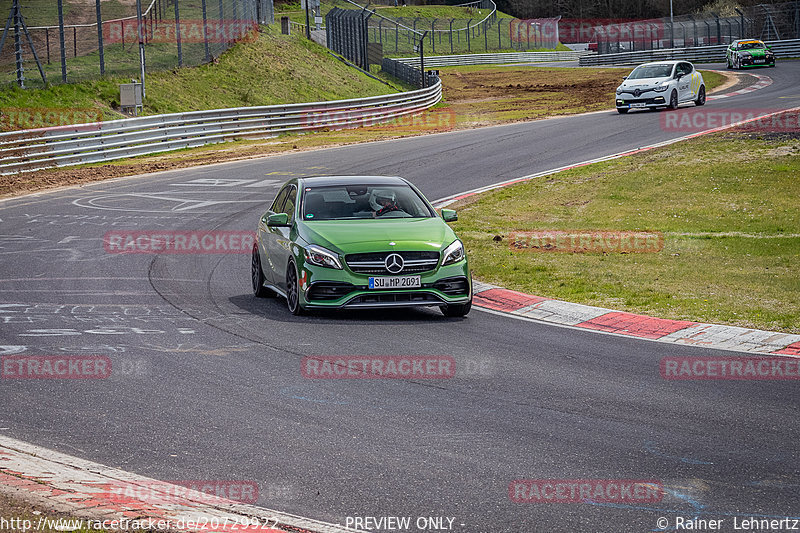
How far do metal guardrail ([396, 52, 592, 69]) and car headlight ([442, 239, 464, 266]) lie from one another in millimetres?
71478

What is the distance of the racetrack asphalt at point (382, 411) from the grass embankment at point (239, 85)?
2105 cm

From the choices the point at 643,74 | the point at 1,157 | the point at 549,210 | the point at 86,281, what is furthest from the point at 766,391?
the point at 643,74

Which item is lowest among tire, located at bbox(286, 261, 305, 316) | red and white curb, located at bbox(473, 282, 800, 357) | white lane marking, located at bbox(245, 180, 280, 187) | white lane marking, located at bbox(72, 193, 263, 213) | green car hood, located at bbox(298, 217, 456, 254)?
white lane marking, located at bbox(245, 180, 280, 187)

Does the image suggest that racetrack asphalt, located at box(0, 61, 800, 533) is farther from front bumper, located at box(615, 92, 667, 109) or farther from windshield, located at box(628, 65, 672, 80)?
windshield, located at box(628, 65, 672, 80)

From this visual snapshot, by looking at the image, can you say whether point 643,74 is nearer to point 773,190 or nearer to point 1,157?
point 773,190

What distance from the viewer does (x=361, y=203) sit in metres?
12.3

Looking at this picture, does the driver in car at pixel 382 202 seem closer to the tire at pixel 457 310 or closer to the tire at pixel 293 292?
the tire at pixel 293 292

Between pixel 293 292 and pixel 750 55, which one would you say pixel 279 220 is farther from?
pixel 750 55

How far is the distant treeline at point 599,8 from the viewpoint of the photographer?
122 m

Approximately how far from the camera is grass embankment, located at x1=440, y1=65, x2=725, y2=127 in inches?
1657

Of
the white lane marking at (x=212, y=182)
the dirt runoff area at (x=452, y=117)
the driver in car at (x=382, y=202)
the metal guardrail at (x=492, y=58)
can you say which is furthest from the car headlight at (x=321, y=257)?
the metal guardrail at (x=492, y=58)

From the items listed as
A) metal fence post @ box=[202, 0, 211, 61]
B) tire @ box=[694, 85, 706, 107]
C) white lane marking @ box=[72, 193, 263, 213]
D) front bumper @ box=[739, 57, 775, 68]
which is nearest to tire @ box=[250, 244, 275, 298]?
white lane marking @ box=[72, 193, 263, 213]

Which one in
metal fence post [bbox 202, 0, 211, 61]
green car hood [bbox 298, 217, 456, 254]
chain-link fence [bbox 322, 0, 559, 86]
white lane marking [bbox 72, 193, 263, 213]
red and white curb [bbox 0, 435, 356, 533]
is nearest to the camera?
red and white curb [bbox 0, 435, 356, 533]

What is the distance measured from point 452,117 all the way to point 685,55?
36.1 m
